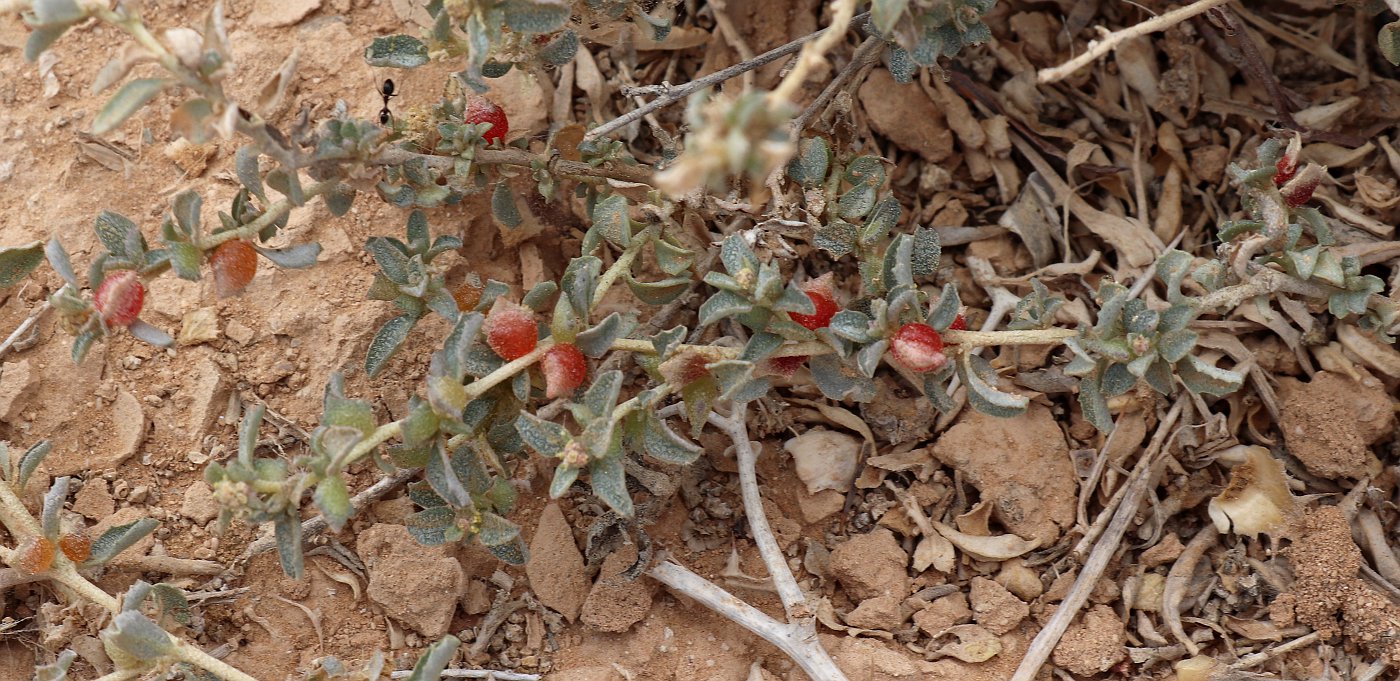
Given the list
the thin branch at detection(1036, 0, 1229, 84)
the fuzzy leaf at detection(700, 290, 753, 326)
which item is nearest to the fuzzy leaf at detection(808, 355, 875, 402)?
the fuzzy leaf at detection(700, 290, 753, 326)

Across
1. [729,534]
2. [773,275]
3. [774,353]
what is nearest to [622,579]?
[729,534]

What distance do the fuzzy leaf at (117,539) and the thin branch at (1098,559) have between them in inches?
74.3

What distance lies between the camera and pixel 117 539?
237 centimetres

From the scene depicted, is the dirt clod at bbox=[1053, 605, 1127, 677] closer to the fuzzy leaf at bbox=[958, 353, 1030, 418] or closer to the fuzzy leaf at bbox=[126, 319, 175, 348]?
the fuzzy leaf at bbox=[958, 353, 1030, 418]

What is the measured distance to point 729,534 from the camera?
2.81 metres

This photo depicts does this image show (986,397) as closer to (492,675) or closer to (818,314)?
(818,314)

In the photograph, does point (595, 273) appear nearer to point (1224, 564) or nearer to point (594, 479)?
point (594, 479)

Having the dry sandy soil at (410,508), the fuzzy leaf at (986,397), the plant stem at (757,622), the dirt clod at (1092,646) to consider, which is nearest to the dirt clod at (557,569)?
the dry sandy soil at (410,508)

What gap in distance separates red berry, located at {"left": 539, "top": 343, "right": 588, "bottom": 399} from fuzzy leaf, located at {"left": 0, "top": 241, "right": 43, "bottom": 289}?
106 centimetres

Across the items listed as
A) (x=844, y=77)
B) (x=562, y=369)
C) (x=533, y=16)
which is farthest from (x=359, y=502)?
(x=844, y=77)

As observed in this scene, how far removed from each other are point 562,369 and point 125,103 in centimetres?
88

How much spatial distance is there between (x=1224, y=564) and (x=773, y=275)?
1346 millimetres

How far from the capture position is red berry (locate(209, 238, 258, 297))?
224 centimetres

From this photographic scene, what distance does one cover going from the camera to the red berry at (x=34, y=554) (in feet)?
7.57
